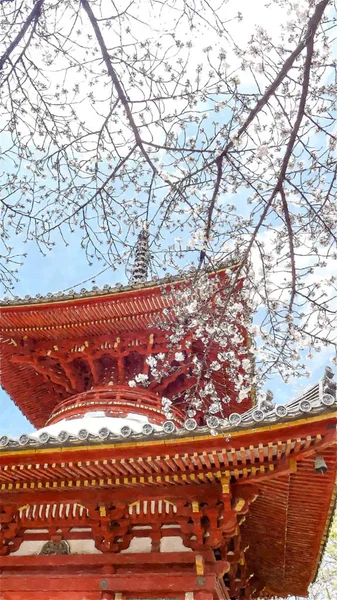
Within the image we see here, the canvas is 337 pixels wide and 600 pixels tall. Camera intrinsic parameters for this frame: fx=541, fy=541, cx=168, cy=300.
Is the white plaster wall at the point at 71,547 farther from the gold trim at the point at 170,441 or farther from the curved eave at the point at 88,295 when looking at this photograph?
the curved eave at the point at 88,295

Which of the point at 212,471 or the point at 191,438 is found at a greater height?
the point at 191,438

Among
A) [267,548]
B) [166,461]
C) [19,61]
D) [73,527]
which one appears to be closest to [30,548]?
[73,527]

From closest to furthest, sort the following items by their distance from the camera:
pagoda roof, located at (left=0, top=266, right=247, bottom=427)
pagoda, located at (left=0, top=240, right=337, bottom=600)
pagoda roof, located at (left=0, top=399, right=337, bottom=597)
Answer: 1. pagoda roof, located at (left=0, top=399, right=337, bottom=597)
2. pagoda, located at (left=0, top=240, right=337, bottom=600)
3. pagoda roof, located at (left=0, top=266, right=247, bottom=427)

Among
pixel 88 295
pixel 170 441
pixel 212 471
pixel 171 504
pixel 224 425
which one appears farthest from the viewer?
pixel 88 295

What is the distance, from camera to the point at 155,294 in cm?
823

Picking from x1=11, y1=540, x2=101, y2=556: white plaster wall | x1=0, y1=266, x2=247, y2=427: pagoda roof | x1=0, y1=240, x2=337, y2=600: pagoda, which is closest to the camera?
x1=0, y1=240, x2=337, y2=600: pagoda

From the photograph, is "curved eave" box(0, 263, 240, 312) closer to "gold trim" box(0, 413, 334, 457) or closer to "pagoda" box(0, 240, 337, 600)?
"pagoda" box(0, 240, 337, 600)

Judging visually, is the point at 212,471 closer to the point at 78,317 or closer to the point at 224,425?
the point at 224,425

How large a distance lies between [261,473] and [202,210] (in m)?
2.71

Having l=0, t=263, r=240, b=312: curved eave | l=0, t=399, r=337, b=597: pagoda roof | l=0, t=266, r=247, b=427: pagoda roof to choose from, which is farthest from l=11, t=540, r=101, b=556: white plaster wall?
l=0, t=263, r=240, b=312: curved eave

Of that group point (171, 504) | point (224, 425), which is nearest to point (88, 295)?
point (171, 504)

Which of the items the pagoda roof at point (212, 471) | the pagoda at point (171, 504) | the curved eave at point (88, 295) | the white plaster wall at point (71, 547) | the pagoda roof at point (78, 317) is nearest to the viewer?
the pagoda roof at point (212, 471)

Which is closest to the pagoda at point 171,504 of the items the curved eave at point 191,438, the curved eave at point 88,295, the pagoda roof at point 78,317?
the curved eave at point 191,438

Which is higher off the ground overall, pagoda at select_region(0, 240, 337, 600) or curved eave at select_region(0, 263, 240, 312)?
curved eave at select_region(0, 263, 240, 312)
